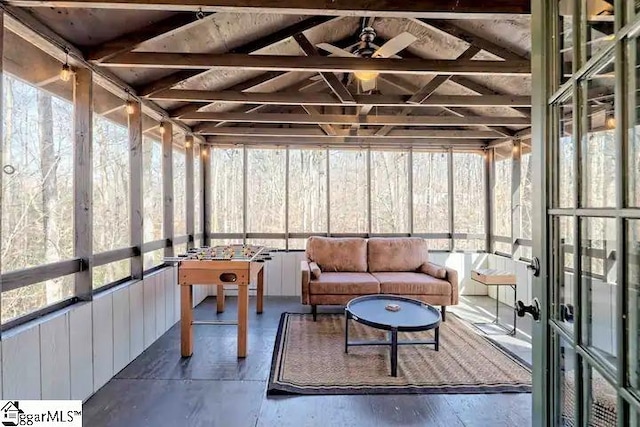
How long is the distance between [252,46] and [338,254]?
2.98 meters

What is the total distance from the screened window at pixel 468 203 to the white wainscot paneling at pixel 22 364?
5.60m

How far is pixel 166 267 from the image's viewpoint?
415cm

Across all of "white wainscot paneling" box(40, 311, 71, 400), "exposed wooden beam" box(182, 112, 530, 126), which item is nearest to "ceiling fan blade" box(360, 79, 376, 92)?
"exposed wooden beam" box(182, 112, 530, 126)

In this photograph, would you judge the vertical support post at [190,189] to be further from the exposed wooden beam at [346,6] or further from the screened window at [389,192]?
the exposed wooden beam at [346,6]

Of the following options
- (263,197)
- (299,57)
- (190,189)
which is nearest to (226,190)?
(263,197)

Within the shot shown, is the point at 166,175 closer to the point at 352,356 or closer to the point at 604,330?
the point at 352,356

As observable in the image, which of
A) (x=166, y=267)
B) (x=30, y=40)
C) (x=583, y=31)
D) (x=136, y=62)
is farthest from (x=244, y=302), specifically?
(x=583, y=31)

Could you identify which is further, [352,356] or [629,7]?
[352,356]

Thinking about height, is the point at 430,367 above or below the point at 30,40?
below

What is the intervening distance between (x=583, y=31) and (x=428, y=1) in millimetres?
1533

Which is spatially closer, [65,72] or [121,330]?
[65,72]

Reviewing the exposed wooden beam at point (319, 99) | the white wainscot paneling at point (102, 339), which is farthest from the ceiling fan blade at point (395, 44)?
the white wainscot paneling at point (102, 339)

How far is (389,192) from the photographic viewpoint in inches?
234

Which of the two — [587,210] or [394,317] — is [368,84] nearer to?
[394,317]
